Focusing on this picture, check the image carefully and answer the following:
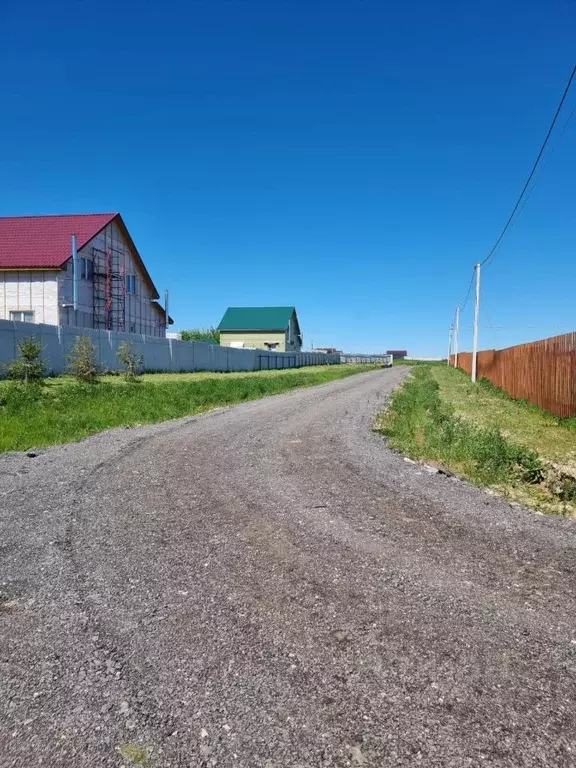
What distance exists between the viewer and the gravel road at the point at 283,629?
6.53ft

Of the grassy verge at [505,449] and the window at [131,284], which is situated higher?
the window at [131,284]

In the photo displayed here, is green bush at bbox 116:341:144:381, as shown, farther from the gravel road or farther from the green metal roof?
the green metal roof

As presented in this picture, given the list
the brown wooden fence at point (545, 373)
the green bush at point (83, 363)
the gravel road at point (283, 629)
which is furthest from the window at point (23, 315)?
the gravel road at point (283, 629)

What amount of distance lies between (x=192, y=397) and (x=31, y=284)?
18454 mm

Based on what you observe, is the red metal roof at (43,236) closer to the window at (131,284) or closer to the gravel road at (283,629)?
the window at (131,284)

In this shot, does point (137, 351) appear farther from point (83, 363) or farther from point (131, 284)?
point (131, 284)

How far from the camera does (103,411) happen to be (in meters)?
12.2

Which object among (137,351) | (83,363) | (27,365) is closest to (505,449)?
(27,365)

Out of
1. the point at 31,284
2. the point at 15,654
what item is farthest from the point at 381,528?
the point at 31,284

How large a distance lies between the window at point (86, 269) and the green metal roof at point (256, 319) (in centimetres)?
4237

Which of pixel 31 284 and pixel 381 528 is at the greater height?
pixel 31 284

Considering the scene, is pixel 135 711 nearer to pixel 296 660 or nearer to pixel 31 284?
pixel 296 660

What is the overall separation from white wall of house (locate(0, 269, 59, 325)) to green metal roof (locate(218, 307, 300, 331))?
45471mm

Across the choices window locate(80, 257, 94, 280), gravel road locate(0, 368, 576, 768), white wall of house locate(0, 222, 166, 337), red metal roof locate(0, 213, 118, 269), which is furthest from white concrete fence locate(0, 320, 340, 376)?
gravel road locate(0, 368, 576, 768)
